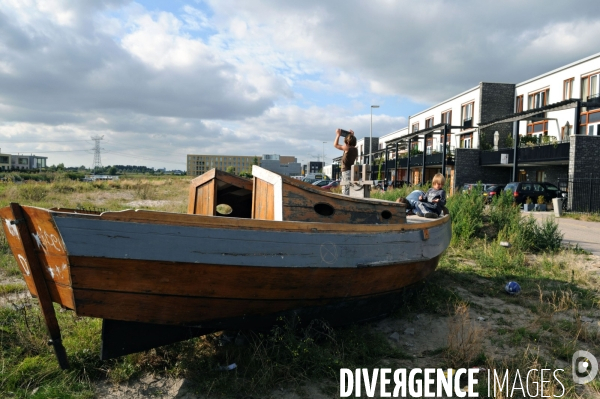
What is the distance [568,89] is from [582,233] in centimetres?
1738

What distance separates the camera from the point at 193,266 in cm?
346

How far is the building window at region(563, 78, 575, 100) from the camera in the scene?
25.5 metres

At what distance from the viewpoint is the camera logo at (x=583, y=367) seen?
392 cm

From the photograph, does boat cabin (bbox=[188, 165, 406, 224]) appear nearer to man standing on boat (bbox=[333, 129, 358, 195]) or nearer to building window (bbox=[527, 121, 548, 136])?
man standing on boat (bbox=[333, 129, 358, 195])

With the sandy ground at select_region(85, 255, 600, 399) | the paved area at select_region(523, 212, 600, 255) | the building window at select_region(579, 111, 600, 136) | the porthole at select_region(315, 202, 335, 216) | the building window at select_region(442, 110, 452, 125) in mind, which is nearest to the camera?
the sandy ground at select_region(85, 255, 600, 399)

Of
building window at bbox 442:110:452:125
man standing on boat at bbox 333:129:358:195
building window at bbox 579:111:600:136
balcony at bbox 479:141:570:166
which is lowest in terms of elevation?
man standing on boat at bbox 333:129:358:195

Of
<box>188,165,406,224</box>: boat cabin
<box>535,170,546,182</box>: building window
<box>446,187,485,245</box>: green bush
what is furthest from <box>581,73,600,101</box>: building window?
<box>188,165,406,224</box>: boat cabin

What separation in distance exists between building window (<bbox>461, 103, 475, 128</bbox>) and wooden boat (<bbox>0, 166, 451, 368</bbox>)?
3416cm

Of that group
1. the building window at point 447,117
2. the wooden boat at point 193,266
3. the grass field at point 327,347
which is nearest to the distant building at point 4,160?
the building window at point 447,117

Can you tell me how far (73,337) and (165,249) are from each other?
80.7 inches

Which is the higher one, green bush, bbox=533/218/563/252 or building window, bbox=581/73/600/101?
building window, bbox=581/73/600/101

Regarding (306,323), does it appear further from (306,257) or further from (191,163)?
(191,163)

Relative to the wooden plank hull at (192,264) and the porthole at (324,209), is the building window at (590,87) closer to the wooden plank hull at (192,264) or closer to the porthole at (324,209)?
the porthole at (324,209)

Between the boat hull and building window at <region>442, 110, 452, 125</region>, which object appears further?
building window at <region>442, 110, 452, 125</region>
